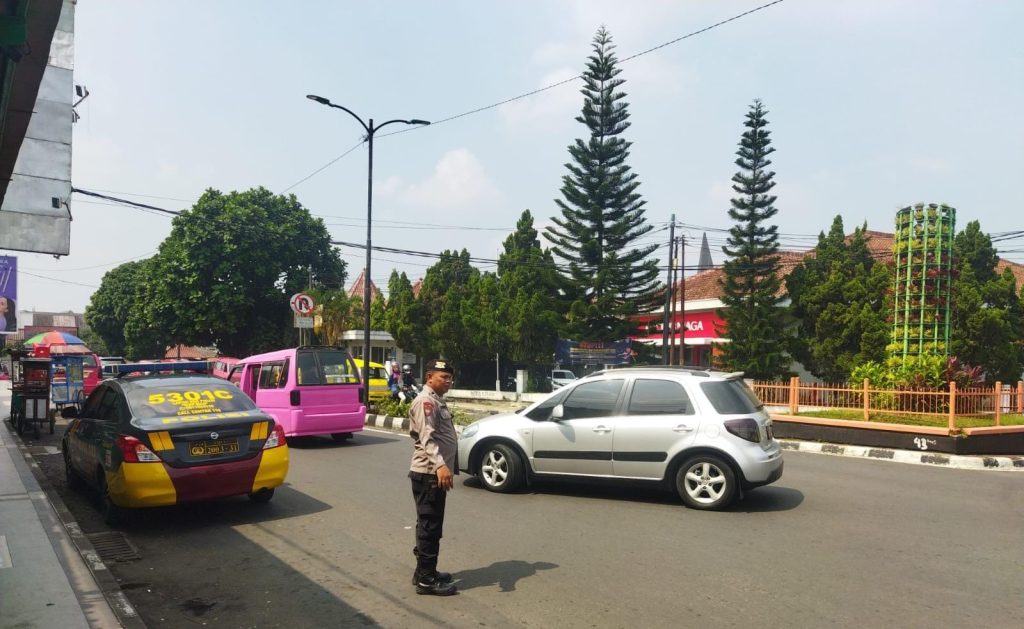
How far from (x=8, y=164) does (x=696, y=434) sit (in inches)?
290

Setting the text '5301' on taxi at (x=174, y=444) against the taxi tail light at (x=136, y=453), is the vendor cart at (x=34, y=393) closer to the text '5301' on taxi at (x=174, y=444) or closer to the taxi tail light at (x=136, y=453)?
the text '5301' on taxi at (x=174, y=444)

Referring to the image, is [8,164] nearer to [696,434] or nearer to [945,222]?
[696,434]

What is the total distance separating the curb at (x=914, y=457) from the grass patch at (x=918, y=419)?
92cm

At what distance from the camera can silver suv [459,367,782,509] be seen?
25.1ft

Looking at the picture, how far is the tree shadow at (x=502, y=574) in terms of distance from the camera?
541 cm

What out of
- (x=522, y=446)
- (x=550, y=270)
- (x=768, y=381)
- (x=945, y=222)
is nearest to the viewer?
(x=522, y=446)

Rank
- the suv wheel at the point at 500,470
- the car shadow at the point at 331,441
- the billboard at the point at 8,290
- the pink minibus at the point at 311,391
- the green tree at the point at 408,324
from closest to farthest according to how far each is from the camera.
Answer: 1. the suv wheel at the point at 500,470
2. the pink minibus at the point at 311,391
3. the car shadow at the point at 331,441
4. the billboard at the point at 8,290
5. the green tree at the point at 408,324

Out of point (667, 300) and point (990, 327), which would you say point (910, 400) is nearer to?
point (990, 327)

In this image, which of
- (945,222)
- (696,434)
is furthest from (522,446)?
(945,222)

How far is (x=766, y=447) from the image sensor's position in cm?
783

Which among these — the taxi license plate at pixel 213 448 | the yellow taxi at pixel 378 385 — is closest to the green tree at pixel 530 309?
the yellow taxi at pixel 378 385

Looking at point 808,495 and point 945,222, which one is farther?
point 945,222

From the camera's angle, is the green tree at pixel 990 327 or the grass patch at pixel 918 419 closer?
the grass patch at pixel 918 419

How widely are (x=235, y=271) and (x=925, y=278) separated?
105ft
